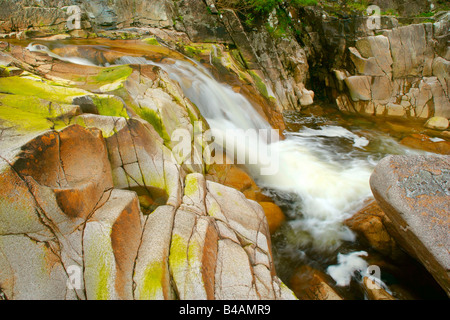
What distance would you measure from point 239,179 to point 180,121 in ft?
6.73

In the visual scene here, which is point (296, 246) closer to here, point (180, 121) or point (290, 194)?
point (290, 194)

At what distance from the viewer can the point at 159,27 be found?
11570mm

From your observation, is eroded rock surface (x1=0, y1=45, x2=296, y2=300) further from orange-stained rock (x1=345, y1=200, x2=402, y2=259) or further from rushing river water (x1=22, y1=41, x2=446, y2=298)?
orange-stained rock (x1=345, y1=200, x2=402, y2=259)

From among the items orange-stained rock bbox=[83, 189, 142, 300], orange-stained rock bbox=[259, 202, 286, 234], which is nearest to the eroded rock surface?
orange-stained rock bbox=[83, 189, 142, 300]

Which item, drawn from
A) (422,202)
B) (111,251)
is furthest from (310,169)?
(111,251)

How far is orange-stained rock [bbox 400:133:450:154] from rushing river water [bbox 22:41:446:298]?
Result: 0.40 metres

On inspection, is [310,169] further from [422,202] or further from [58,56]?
[58,56]

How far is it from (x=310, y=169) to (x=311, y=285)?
3793 mm

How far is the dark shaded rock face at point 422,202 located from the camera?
135 inches

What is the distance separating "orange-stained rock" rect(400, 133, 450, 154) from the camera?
884 cm

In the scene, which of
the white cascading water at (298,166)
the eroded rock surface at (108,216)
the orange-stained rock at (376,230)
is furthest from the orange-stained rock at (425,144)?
the eroded rock surface at (108,216)

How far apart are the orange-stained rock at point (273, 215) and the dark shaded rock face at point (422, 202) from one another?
6.61 ft

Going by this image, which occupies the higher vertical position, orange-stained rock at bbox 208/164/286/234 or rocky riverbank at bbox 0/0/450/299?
rocky riverbank at bbox 0/0/450/299
